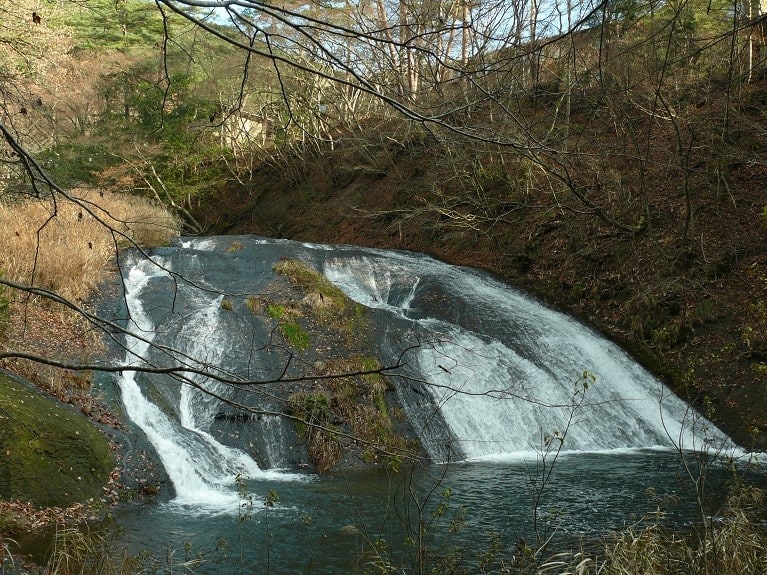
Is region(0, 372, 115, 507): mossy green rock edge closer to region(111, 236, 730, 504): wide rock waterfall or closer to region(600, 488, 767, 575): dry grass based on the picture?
region(111, 236, 730, 504): wide rock waterfall

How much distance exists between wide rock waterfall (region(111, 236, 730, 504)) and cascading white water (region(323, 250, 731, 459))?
3cm

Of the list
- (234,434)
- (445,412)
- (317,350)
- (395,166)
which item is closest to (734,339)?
(445,412)

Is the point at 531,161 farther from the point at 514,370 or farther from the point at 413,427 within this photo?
the point at 514,370

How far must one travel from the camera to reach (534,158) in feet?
8.58

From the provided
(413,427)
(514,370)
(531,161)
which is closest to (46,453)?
(413,427)

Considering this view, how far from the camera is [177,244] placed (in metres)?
17.7

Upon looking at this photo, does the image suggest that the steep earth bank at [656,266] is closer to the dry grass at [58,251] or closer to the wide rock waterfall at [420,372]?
the wide rock waterfall at [420,372]

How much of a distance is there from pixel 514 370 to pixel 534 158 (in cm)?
906

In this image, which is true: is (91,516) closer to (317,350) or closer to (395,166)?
(317,350)

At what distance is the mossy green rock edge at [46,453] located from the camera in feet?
21.8

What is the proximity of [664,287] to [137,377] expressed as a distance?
28.3ft

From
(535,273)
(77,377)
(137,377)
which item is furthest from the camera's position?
(535,273)

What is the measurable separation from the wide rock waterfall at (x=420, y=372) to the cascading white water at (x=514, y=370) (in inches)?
1.0

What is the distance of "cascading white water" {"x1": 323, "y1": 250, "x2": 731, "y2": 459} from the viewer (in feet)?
33.3
